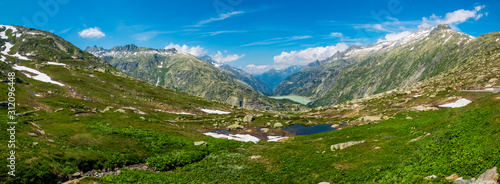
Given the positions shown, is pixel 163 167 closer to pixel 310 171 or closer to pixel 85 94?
pixel 310 171

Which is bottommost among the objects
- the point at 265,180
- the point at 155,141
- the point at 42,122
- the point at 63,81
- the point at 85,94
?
the point at 265,180

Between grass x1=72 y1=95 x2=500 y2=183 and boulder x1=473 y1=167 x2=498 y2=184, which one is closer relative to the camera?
boulder x1=473 y1=167 x2=498 y2=184

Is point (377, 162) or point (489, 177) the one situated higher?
point (489, 177)

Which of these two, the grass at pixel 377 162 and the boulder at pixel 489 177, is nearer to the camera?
the boulder at pixel 489 177

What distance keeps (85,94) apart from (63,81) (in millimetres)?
31432

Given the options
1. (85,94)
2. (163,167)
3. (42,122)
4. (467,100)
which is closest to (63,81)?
(85,94)

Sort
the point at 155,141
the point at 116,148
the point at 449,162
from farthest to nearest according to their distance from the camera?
1. the point at 155,141
2. the point at 116,148
3. the point at 449,162

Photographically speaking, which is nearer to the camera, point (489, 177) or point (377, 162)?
point (489, 177)

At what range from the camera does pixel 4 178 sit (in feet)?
57.2

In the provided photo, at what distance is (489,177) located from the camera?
12.6m

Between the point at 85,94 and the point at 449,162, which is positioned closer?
the point at 449,162

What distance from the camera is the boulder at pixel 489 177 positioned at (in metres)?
12.3

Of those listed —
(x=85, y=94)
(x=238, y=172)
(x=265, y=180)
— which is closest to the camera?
(x=265, y=180)

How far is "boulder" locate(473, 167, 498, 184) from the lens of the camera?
1232cm
